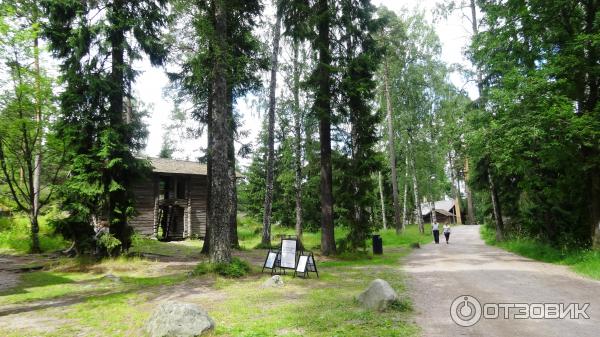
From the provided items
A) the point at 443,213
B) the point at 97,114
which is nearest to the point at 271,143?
the point at 97,114

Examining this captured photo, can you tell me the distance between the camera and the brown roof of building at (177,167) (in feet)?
91.5

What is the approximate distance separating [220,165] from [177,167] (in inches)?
753

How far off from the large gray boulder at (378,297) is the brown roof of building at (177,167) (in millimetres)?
23377

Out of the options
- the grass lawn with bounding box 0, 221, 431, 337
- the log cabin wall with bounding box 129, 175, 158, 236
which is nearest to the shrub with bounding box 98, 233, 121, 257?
the grass lawn with bounding box 0, 221, 431, 337

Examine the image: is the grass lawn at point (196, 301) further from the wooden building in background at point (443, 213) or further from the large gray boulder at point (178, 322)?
the wooden building in background at point (443, 213)

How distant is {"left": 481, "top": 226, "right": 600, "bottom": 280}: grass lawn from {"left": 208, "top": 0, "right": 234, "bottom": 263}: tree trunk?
10.6 metres

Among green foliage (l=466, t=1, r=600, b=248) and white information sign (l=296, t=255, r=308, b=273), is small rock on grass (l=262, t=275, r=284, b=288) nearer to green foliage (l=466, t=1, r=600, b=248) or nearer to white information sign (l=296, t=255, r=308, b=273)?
white information sign (l=296, t=255, r=308, b=273)

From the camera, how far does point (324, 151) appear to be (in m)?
16.5

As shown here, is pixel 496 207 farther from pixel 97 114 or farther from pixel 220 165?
pixel 97 114

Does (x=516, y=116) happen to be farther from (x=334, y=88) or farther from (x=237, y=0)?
(x=237, y=0)

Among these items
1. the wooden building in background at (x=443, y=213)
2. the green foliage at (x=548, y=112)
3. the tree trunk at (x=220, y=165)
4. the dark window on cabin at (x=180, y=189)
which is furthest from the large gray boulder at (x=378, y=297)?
the wooden building in background at (x=443, y=213)

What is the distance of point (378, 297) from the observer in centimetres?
684

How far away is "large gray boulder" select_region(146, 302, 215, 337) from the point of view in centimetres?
536

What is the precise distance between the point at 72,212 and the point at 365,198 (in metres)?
12.3
